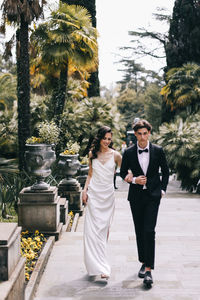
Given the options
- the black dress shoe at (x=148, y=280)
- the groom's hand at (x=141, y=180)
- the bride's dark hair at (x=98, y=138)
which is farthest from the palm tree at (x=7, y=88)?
the black dress shoe at (x=148, y=280)

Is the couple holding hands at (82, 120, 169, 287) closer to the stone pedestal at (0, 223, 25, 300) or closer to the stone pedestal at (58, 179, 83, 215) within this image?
the stone pedestal at (0, 223, 25, 300)

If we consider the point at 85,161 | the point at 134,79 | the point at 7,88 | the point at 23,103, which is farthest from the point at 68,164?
the point at 134,79

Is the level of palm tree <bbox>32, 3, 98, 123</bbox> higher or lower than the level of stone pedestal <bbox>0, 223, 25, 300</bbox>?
higher

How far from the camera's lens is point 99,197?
168 inches

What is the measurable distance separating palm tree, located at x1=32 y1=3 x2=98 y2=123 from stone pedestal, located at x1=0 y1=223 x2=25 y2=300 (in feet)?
34.2

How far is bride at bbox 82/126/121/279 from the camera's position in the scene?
4125 millimetres

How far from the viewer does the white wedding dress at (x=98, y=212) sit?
4.09 meters

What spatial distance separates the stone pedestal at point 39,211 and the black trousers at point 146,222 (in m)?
1.61

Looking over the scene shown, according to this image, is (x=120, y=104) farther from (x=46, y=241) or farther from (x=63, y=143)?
(x=46, y=241)

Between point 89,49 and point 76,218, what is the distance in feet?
24.3

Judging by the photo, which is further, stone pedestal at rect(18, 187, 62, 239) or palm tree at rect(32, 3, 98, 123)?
palm tree at rect(32, 3, 98, 123)

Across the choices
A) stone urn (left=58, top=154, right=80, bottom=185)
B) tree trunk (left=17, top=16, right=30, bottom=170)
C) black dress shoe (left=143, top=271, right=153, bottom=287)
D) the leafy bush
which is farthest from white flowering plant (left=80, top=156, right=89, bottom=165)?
black dress shoe (left=143, top=271, right=153, bottom=287)

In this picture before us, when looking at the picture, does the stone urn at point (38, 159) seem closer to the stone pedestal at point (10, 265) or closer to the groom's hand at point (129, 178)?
the groom's hand at point (129, 178)

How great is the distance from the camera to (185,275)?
404 cm
